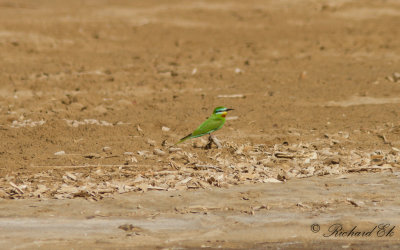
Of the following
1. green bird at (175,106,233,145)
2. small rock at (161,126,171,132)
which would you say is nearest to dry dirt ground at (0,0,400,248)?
small rock at (161,126,171,132)

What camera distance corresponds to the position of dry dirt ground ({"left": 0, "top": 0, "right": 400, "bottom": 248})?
6703 mm

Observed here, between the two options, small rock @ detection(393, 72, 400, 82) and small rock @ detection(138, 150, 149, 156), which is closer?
small rock @ detection(138, 150, 149, 156)

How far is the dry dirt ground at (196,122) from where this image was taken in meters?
6.70

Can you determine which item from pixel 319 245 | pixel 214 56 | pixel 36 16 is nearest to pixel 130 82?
pixel 214 56

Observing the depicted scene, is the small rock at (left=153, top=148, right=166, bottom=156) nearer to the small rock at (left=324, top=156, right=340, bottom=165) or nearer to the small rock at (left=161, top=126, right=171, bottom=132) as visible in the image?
the small rock at (left=161, top=126, right=171, bottom=132)

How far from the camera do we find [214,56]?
48.2ft

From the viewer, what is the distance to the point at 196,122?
10.2 m

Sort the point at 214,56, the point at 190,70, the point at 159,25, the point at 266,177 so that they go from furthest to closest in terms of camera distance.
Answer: the point at 159,25
the point at 214,56
the point at 190,70
the point at 266,177

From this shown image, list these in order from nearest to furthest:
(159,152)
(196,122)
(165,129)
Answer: (159,152) < (165,129) < (196,122)

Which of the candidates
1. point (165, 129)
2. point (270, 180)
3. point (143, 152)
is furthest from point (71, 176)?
point (165, 129)

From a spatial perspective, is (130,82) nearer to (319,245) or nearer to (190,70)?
(190,70)

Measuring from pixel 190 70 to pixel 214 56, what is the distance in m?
1.21

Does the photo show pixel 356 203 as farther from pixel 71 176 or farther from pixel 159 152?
pixel 71 176

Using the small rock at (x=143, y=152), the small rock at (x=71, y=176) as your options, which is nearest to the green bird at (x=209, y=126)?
the small rock at (x=143, y=152)
